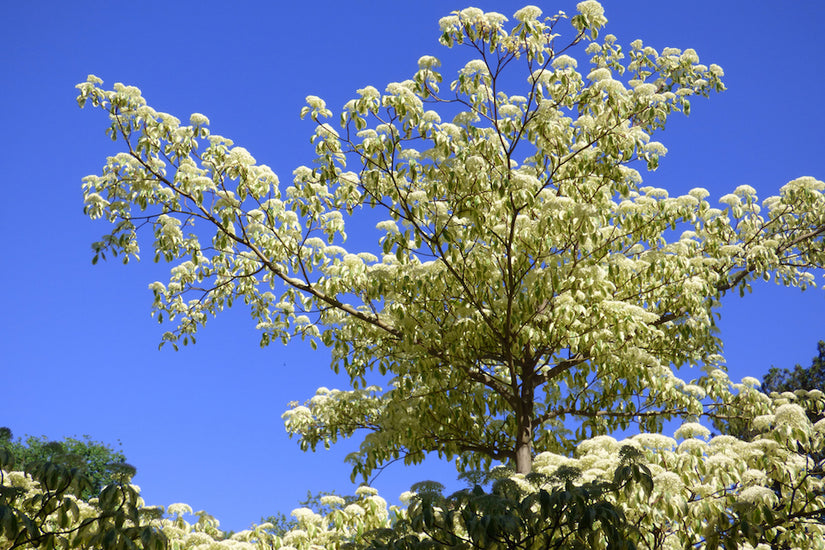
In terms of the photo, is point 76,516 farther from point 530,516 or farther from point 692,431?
point 692,431

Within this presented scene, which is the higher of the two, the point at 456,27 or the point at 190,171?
the point at 456,27

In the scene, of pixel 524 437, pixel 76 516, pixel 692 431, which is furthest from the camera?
pixel 524 437

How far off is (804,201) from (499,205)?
4.83 meters

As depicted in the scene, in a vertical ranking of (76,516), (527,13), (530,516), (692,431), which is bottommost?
(76,516)

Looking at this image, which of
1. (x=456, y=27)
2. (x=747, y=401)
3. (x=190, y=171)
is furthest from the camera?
(x=747, y=401)

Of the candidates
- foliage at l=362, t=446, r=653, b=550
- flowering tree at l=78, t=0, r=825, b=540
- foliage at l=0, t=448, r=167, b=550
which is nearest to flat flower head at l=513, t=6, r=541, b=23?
flowering tree at l=78, t=0, r=825, b=540

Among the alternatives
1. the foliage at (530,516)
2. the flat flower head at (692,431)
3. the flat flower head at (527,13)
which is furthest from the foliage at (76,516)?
the flat flower head at (527,13)

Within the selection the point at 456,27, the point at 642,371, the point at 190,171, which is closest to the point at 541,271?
the point at 642,371

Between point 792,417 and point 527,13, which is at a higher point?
point 527,13

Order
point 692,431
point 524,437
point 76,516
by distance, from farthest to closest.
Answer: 1. point 524,437
2. point 692,431
3. point 76,516

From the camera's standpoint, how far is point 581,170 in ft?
28.2

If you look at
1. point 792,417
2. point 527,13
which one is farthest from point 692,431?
point 527,13

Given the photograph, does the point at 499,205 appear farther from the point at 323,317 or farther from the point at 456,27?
the point at 323,317

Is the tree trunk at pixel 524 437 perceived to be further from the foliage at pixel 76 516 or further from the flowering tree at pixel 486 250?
the foliage at pixel 76 516
